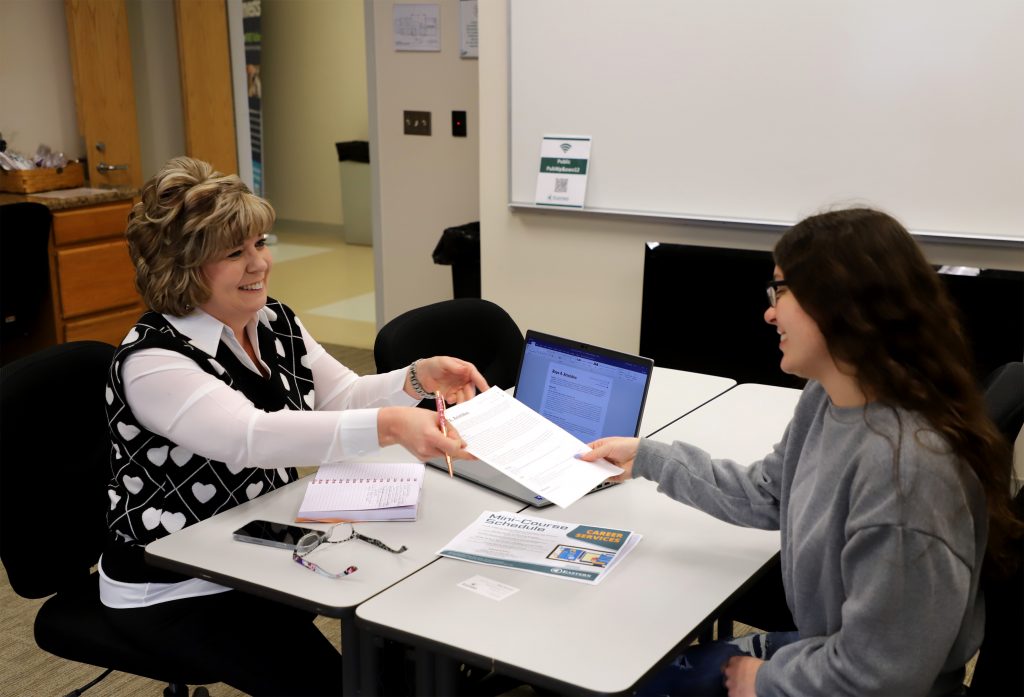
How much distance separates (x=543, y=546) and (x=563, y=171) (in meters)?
2.46

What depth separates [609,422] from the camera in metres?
2.00

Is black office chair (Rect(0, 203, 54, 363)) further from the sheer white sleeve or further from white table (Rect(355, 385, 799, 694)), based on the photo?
white table (Rect(355, 385, 799, 694))

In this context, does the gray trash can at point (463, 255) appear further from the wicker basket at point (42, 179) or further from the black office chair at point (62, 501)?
the black office chair at point (62, 501)

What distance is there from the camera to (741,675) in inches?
60.2

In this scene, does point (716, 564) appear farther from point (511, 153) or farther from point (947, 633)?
point (511, 153)

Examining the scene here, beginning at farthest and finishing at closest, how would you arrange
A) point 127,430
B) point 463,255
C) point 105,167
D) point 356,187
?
1. point 356,187
2. point 105,167
3. point 463,255
4. point 127,430

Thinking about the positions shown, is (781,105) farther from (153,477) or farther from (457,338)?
(153,477)

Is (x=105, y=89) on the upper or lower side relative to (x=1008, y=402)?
upper

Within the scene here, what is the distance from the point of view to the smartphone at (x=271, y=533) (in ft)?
5.79

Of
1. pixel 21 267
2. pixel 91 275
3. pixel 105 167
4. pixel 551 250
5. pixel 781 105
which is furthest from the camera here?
pixel 105 167

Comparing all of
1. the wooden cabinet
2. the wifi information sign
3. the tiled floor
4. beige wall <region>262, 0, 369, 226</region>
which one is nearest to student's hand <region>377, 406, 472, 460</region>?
the wifi information sign

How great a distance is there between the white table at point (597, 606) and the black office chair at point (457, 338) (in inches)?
35.6

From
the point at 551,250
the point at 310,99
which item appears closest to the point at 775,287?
the point at 551,250

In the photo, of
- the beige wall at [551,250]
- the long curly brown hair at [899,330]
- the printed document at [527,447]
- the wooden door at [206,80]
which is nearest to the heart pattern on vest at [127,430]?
A: the printed document at [527,447]
